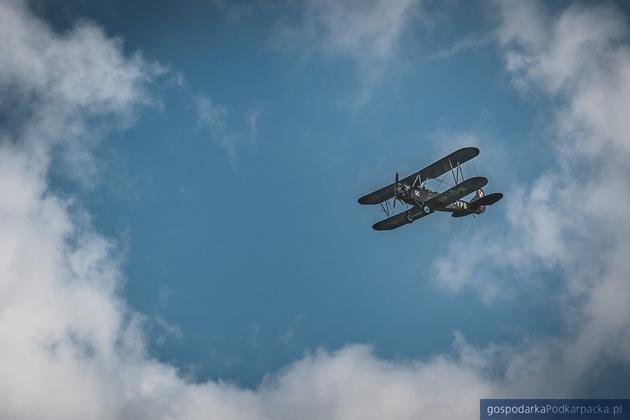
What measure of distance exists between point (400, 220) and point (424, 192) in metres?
3.16

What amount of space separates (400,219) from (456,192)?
5580mm

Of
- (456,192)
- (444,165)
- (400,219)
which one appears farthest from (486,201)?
(400,219)

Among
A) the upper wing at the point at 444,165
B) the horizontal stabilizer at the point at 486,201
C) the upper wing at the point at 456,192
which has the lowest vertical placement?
the upper wing at the point at 456,192

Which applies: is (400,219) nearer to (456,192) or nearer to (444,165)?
(444,165)

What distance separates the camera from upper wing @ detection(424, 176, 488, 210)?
57.4m

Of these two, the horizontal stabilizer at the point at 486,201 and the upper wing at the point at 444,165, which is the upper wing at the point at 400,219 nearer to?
the upper wing at the point at 444,165

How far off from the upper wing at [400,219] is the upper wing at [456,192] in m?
1.12

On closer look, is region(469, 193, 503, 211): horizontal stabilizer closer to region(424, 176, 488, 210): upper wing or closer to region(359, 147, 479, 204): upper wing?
region(424, 176, 488, 210): upper wing

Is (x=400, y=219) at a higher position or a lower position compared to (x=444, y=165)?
lower

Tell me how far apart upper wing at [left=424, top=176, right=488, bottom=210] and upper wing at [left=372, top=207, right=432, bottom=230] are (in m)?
1.12

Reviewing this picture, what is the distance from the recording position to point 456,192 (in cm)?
5919

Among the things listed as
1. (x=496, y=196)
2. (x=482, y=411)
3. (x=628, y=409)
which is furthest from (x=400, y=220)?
(x=628, y=409)

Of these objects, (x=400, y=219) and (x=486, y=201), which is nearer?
(x=486, y=201)

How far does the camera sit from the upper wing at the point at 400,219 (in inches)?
2435
